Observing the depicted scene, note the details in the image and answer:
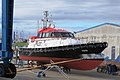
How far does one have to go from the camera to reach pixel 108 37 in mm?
29688

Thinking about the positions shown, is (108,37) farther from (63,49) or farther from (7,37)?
(7,37)

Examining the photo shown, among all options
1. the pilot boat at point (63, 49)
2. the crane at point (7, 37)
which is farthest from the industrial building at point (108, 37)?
the crane at point (7, 37)

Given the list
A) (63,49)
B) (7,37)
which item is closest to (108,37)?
(63,49)

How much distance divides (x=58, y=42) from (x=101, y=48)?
3184 millimetres

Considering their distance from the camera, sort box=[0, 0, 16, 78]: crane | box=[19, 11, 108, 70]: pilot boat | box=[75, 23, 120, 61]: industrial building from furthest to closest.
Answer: box=[75, 23, 120, 61]: industrial building < box=[19, 11, 108, 70]: pilot boat < box=[0, 0, 16, 78]: crane

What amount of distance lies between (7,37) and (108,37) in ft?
56.2

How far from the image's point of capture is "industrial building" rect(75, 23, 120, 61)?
93.9 feet

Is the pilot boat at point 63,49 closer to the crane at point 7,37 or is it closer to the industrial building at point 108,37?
the industrial building at point 108,37

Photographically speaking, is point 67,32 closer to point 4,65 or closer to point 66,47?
point 66,47

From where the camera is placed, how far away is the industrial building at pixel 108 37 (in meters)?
28.6

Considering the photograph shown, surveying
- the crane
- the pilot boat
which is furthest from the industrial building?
the crane

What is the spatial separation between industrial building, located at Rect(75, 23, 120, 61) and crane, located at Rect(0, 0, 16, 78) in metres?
14.1

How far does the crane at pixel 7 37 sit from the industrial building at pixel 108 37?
46.2ft

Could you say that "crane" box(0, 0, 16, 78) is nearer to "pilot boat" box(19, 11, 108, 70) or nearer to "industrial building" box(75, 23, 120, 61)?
"pilot boat" box(19, 11, 108, 70)
